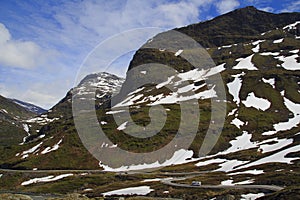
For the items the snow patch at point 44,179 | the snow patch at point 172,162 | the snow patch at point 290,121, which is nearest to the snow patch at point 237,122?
the snow patch at point 290,121

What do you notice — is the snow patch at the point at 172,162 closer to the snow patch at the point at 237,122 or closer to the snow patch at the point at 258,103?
the snow patch at the point at 237,122

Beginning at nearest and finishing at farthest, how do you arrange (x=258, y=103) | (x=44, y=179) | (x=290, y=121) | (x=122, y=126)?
(x=44, y=179)
(x=290, y=121)
(x=122, y=126)
(x=258, y=103)

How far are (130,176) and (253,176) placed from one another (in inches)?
1644

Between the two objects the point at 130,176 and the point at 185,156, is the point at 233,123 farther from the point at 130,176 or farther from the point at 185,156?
the point at 130,176

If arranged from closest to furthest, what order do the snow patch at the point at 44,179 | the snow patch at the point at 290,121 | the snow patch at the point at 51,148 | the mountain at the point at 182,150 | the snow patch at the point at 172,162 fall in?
the mountain at the point at 182,150, the snow patch at the point at 44,179, the snow patch at the point at 172,162, the snow patch at the point at 51,148, the snow patch at the point at 290,121

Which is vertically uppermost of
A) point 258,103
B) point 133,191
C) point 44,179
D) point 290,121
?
point 258,103

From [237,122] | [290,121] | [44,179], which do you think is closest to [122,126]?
[237,122]

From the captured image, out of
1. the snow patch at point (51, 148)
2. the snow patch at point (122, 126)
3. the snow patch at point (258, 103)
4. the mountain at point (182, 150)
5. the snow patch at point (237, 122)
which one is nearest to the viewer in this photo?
the mountain at point (182, 150)

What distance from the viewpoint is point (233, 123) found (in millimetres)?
172000

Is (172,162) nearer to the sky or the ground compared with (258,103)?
nearer to the ground

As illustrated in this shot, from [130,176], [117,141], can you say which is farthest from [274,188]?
[117,141]

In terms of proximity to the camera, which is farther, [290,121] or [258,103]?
[258,103]

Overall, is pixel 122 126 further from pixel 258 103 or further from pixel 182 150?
pixel 258 103

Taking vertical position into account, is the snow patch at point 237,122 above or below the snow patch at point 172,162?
above
